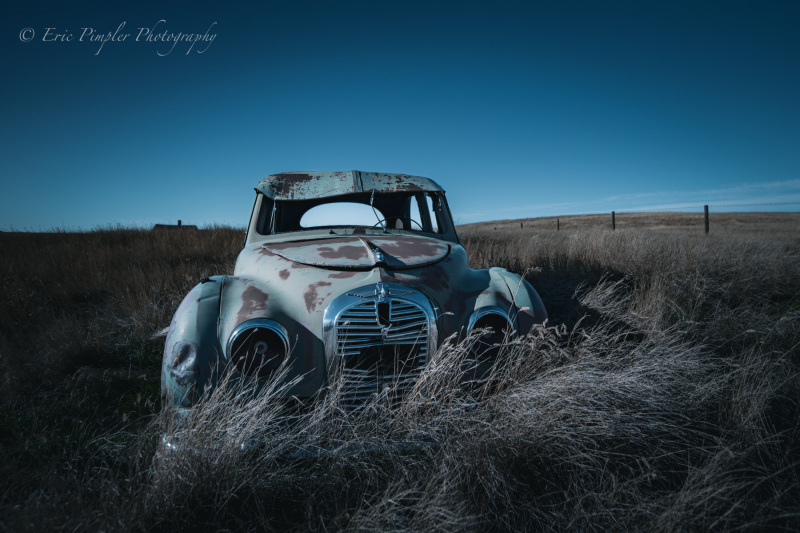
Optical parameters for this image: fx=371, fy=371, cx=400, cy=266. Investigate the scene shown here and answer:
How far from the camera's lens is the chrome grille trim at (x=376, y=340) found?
2043 mm

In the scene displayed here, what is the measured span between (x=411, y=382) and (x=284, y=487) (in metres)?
0.82

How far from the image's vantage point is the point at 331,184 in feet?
12.0

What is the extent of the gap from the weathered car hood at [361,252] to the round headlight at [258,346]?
1.69ft

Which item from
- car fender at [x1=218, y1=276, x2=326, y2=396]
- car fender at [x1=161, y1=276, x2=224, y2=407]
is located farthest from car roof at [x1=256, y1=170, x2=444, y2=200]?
car fender at [x1=161, y1=276, x2=224, y2=407]

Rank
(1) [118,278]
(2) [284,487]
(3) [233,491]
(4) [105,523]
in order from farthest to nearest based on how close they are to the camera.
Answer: (1) [118,278] < (2) [284,487] < (3) [233,491] < (4) [105,523]

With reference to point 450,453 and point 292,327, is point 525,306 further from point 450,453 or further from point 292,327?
point 292,327

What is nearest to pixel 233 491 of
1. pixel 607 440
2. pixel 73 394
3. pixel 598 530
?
pixel 598 530

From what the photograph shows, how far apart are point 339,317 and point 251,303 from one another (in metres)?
0.51

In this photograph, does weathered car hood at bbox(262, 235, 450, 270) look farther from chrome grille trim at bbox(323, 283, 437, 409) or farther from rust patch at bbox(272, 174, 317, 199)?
rust patch at bbox(272, 174, 317, 199)

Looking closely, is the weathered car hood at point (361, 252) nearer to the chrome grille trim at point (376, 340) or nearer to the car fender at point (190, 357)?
the chrome grille trim at point (376, 340)

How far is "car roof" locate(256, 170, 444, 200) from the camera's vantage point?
3.53 metres

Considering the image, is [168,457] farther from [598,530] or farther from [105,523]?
[598,530]

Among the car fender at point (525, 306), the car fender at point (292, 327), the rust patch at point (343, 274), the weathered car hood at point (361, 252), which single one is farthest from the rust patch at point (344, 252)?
the car fender at point (525, 306)

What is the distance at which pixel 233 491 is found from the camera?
59.2 inches
